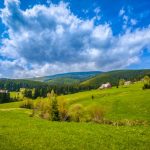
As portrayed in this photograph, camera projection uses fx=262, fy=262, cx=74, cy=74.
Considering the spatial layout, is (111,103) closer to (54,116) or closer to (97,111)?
(97,111)

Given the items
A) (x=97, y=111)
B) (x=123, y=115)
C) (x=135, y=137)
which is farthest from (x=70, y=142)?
(x=123, y=115)

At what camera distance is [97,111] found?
66.7 meters

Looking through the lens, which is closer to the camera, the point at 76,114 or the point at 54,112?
the point at 54,112

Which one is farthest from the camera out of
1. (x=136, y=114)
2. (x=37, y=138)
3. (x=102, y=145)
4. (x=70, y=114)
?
(x=136, y=114)

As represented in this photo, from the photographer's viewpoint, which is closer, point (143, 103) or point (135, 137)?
point (135, 137)

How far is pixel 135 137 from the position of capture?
25.2 meters

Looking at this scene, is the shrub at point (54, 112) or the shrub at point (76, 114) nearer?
the shrub at point (54, 112)

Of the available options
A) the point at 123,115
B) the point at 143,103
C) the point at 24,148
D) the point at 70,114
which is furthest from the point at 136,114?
the point at 24,148

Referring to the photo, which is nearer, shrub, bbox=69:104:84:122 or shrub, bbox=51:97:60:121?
shrub, bbox=51:97:60:121

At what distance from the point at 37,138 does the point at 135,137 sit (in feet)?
30.7

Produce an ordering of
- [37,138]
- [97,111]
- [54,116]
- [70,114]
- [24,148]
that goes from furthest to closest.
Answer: [97,111] < [70,114] < [54,116] < [37,138] < [24,148]

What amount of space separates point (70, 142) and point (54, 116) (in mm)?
35632

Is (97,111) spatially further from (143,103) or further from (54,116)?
(143,103)

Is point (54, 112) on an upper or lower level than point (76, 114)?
upper
